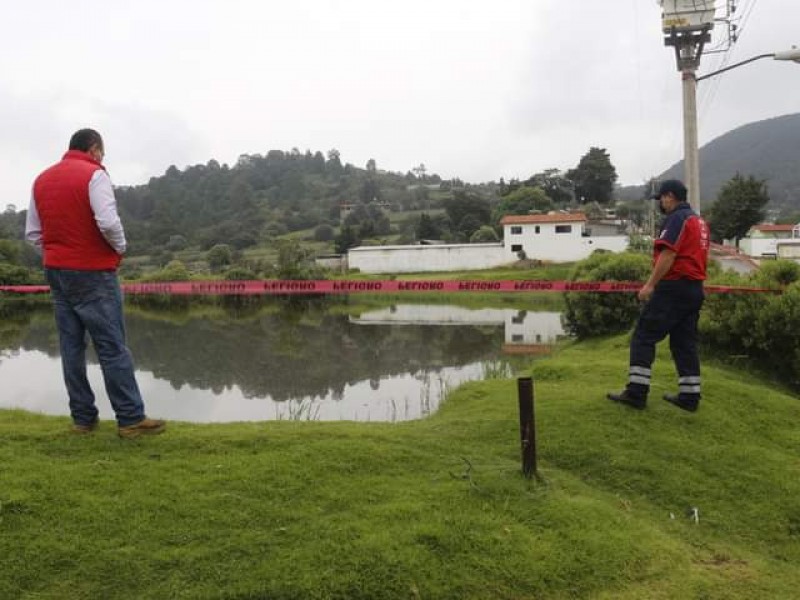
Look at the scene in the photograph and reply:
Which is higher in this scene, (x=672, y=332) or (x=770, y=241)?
(x=770, y=241)

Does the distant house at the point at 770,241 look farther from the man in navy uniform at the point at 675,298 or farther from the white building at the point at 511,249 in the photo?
the man in navy uniform at the point at 675,298

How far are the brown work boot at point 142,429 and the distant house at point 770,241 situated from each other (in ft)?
136

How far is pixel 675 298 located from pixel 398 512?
3.08 meters

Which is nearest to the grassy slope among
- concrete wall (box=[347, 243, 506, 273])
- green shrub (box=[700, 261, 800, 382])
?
green shrub (box=[700, 261, 800, 382])

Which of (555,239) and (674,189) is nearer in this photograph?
(674,189)

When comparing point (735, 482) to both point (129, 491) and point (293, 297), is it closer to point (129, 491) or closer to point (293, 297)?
point (129, 491)

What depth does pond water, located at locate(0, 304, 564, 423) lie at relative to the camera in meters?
9.12

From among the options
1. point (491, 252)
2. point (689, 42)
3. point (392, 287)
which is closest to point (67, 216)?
point (392, 287)

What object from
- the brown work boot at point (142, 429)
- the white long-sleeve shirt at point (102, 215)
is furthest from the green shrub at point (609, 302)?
the white long-sleeve shirt at point (102, 215)

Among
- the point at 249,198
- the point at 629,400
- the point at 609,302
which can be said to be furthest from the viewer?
the point at 249,198

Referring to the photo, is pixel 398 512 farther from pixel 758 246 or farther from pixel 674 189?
pixel 758 246

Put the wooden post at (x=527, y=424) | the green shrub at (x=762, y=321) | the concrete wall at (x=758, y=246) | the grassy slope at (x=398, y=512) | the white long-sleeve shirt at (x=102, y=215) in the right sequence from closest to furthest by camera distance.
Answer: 1. the grassy slope at (x=398, y=512)
2. the wooden post at (x=527, y=424)
3. the white long-sleeve shirt at (x=102, y=215)
4. the green shrub at (x=762, y=321)
5. the concrete wall at (x=758, y=246)

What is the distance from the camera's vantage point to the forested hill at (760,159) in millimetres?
126062

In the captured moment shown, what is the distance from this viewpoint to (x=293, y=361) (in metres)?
12.8
